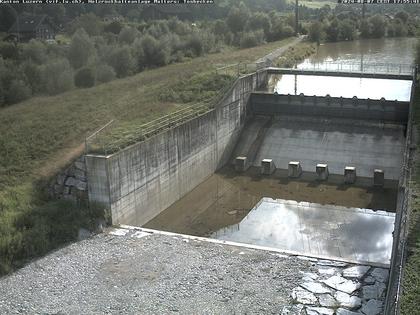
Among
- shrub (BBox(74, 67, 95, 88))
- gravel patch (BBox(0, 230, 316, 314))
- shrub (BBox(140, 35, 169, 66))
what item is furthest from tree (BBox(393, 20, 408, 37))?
gravel patch (BBox(0, 230, 316, 314))

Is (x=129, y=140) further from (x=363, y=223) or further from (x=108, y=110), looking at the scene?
(x=363, y=223)

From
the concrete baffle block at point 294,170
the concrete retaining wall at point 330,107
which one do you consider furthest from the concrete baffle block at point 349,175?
the concrete retaining wall at point 330,107

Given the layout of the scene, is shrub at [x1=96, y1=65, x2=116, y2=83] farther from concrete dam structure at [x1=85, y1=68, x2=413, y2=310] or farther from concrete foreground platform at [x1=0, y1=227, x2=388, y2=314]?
concrete foreground platform at [x1=0, y1=227, x2=388, y2=314]

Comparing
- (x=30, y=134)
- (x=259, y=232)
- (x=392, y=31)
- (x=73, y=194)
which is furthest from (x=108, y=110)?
(x=392, y=31)

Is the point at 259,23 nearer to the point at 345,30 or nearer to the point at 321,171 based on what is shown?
the point at 345,30

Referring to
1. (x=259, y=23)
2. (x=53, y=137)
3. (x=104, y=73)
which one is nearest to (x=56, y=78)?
(x=104, y=73)

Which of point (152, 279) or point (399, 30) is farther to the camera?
point (399, 30)

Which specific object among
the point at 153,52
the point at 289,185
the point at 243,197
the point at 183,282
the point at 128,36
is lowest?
the point at 243,197
